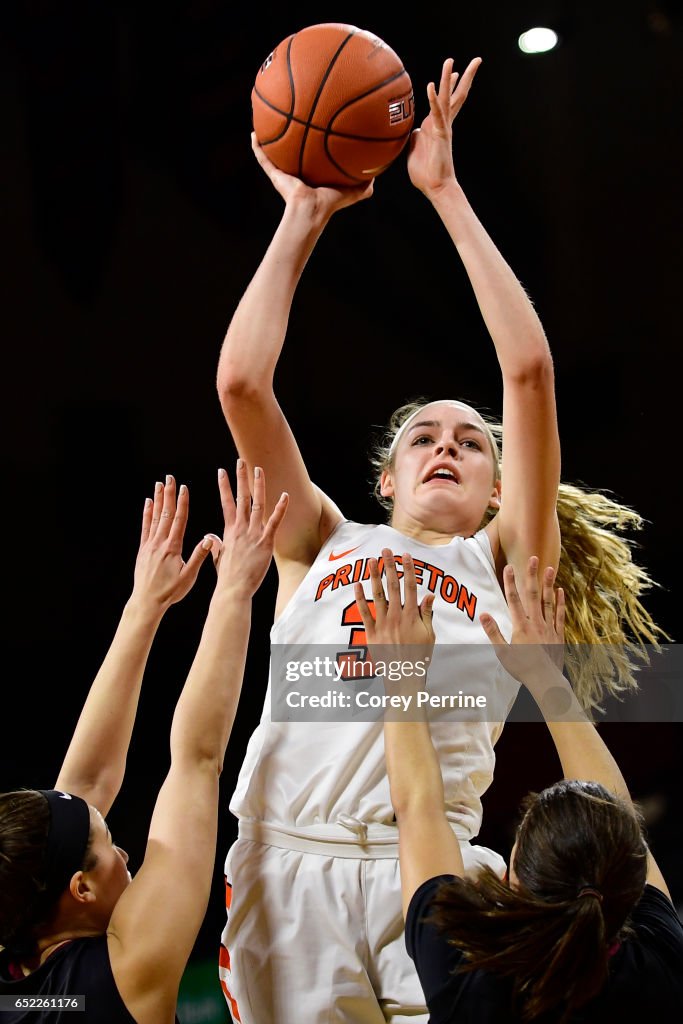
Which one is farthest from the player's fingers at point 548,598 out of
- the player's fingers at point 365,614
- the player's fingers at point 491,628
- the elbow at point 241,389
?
the elbow at point 241,389

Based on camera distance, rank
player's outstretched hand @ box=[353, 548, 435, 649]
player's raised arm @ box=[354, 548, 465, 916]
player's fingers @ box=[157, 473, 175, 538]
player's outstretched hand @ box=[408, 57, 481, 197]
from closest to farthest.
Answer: player's raised arm @ box=[354, 548, 465, 916], player's outstretched hand @ box=[353, 548, 435, 649], player's fingers @ box=[157, 473, 175, 538], player's outstretched hand @ box=[408, 57, 481, 197]

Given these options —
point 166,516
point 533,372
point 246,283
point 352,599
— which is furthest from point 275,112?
point 246,283

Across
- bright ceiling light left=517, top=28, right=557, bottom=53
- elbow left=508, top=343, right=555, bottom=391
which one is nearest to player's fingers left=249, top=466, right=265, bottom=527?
elbow left=508, top=343, right=555, bottom=391

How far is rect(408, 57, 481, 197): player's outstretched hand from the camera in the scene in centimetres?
238

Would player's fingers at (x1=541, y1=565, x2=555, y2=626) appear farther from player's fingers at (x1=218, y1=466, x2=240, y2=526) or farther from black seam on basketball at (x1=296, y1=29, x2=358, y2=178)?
black seam on basketball at (x1=296, y1=29, x2=358, y2=178)

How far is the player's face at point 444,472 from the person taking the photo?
2.41 meters

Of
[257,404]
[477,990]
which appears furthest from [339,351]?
[477,990]

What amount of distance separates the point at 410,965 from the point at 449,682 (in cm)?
52

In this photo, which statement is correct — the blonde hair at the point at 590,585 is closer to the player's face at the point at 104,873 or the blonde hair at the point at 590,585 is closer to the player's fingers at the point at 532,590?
the player's fingers at the point at 532,590

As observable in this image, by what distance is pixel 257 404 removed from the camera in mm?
2176

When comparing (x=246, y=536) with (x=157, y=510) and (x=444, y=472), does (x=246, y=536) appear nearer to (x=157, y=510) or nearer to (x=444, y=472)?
(x=157, y=510)

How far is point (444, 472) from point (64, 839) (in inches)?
45.8

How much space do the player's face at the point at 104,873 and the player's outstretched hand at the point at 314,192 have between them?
4.51 feet

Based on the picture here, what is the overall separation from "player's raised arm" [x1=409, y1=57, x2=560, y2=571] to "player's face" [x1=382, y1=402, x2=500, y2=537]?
0.12m
